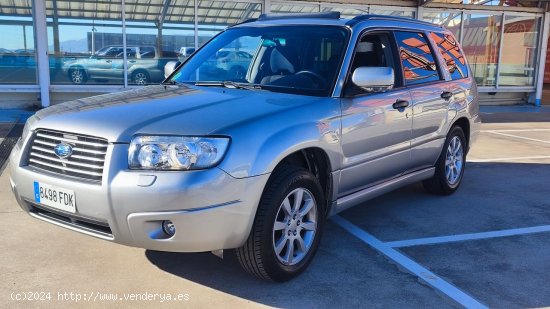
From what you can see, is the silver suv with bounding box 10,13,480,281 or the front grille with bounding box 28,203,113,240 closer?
the silver suv with bounding box 10,13,480,281

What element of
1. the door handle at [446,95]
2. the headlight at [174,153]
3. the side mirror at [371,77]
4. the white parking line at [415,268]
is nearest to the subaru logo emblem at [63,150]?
the headlight at [174,153]

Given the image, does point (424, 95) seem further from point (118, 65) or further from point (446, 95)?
point (118, 65)

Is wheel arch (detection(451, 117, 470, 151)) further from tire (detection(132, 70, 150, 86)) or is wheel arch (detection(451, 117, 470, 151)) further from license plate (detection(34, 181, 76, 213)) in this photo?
tire (detection(132, 70, 150, 86))

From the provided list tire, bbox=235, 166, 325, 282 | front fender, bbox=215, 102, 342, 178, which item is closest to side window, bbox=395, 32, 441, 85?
front fender, bbox=215, 102, 342, 178

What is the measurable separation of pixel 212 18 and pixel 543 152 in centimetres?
808

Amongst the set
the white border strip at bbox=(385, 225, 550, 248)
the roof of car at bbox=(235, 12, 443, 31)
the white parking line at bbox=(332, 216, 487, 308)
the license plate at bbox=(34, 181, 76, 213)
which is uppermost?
the roof of car at bbox=(235, 12, 443, 31)

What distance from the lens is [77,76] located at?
11.9m

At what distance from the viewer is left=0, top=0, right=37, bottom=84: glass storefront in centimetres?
1138

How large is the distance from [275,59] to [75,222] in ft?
6.77

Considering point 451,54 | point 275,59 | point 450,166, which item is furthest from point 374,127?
point 451,54

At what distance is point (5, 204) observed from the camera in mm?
5121

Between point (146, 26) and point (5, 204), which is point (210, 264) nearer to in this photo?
point (5, 204)

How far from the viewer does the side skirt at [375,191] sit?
4.00 meters

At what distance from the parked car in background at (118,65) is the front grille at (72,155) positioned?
30.1 feet
